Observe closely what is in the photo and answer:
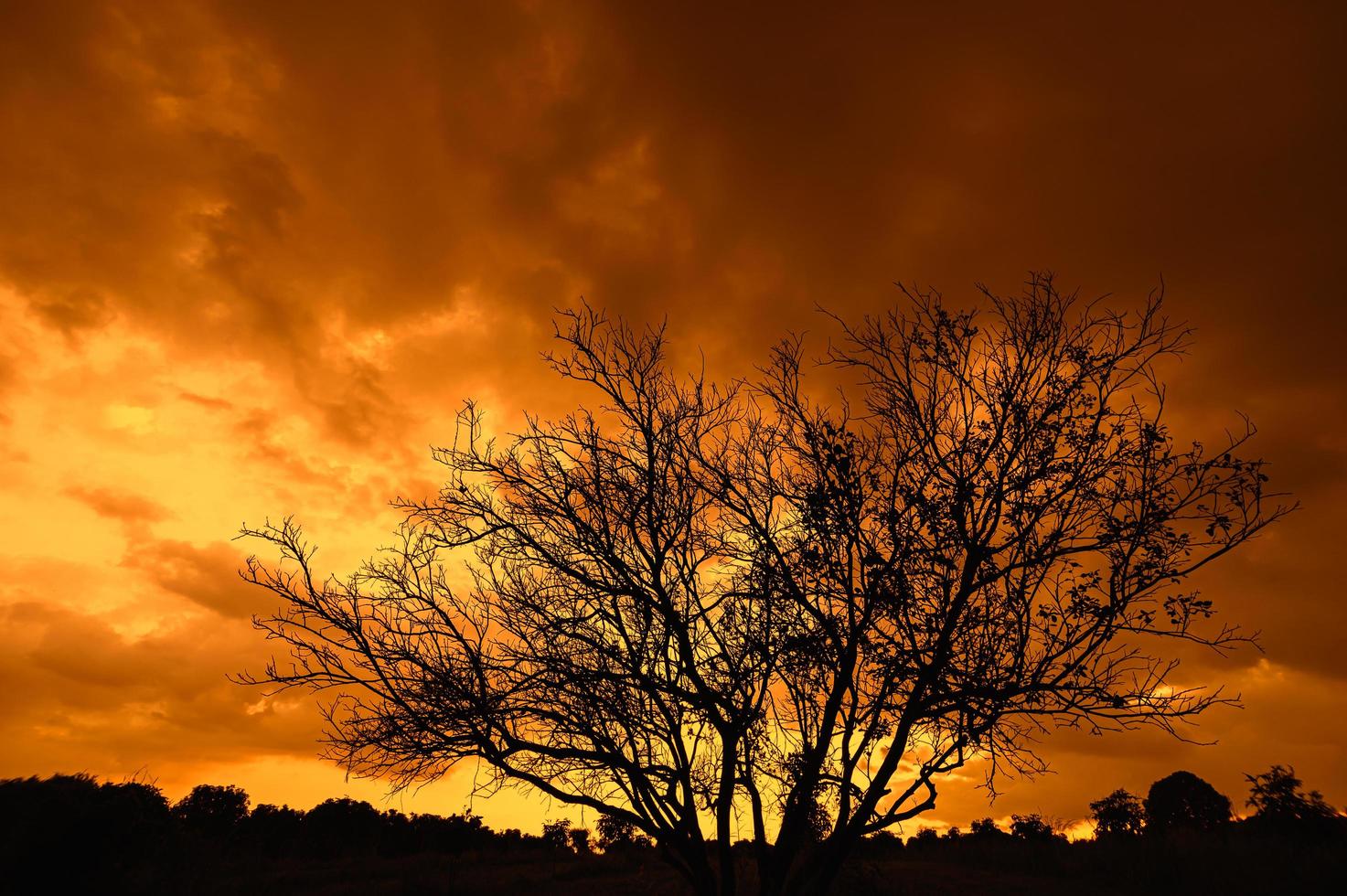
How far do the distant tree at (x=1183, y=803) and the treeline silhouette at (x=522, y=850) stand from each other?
0.07 m

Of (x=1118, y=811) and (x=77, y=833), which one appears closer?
(x=77, y=833)

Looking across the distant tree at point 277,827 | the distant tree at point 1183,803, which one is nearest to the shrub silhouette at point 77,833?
the distant tree at point 277,827

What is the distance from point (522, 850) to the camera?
33.5 metres

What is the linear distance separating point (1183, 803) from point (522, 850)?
29948 millimetres

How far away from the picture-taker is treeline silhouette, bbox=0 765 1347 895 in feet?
29.1

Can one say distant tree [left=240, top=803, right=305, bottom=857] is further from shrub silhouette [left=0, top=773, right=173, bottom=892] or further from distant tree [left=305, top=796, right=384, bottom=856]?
shrub silhouette [left=0, top=773, right=173, bottom=892]

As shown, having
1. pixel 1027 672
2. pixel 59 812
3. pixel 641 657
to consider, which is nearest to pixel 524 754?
pixel 641 657

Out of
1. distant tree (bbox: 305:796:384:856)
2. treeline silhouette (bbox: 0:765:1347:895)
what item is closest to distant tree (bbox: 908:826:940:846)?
treeline silhouette (bbox: 0:765:1347:895)

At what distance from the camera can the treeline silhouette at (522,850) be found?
29.1 feet

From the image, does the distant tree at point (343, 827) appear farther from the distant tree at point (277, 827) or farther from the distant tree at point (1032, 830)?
the distant tree at point (1032, 830)

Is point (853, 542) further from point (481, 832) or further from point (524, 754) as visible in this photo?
point (481, 832)

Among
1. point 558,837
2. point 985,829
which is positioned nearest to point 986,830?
point 985,829

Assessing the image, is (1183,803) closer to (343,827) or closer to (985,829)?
(985,829)

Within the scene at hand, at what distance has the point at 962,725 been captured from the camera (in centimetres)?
1005
